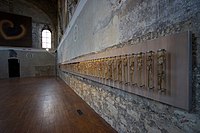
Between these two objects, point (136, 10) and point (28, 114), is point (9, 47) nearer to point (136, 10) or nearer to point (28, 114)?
point (28, 114)

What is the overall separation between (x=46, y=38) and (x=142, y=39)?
1767 centimetres

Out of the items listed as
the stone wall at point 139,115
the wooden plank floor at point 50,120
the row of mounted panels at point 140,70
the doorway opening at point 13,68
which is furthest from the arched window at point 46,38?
the row of mounted panels at point 140,70

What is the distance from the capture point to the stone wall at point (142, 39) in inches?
44.1

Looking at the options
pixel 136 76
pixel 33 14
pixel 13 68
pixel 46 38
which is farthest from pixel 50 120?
pixel 33 14

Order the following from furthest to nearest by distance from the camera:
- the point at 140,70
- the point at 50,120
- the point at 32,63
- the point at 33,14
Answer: the point at 33,14, the point at 32,63, the point at 50,120, the point at 140,70

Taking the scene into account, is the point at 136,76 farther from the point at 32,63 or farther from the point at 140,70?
the point at 32,63

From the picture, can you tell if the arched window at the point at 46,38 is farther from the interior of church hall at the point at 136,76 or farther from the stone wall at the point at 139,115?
the stone wall at the point at 139,115

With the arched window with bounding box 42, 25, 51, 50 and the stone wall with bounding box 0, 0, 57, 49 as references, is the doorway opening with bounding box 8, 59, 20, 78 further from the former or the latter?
the arched window with bounding box 42, 25, 51, 50

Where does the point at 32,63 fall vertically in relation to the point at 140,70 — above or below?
above

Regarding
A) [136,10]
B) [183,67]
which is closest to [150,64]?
[183,67]

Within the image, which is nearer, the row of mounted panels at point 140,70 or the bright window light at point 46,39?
the row of mounted panels at point 140,70

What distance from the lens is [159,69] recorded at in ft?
4.54

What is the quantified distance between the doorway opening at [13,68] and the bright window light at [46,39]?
3.67m

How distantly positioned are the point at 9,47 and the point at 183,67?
16419mm
